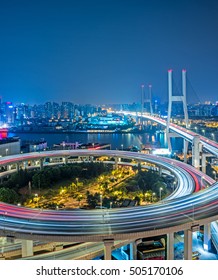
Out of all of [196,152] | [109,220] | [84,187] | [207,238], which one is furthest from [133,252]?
[196,152]

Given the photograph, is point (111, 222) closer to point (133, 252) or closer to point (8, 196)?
point (133, 252)

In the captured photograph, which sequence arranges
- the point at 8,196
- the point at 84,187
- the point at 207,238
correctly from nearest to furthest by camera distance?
the point at 207,238 → the point at 8,196 → the point at 84,187

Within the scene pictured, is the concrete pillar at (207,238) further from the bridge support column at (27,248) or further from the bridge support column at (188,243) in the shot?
the bridge support column at (27,248)

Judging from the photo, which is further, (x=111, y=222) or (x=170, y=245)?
(x=170, y=245)

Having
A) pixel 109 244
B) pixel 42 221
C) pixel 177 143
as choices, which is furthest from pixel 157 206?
pixel 177 143

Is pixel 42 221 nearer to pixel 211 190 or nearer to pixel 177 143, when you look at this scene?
pixel 211 190

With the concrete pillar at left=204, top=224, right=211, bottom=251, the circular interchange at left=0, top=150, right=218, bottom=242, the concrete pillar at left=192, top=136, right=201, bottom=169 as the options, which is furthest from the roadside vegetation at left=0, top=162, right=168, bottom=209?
the circular interchange at left=0, top=150, right=218, bottom=242

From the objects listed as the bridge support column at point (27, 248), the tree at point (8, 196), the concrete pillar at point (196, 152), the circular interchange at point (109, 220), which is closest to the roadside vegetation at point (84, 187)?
the tree at point (8, 196)
